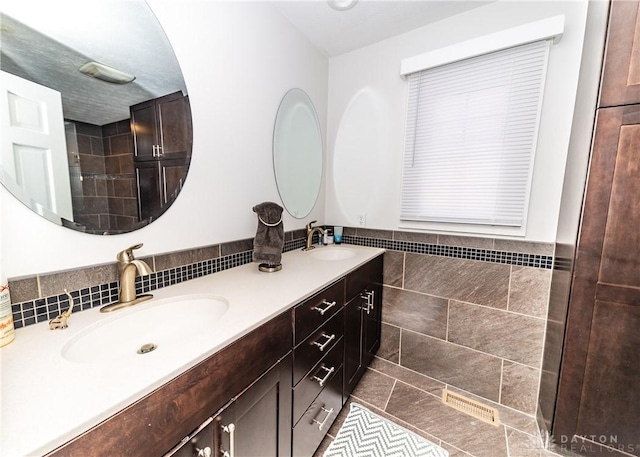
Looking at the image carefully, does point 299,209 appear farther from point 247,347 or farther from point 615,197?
point 615,197

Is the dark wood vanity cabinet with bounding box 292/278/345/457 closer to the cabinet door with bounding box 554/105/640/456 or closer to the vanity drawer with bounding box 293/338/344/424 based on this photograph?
the vanity drawer with bounding box 293/338/344/424

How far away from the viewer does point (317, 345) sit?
1125mm

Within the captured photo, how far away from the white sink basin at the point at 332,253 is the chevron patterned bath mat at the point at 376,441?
1.03 m

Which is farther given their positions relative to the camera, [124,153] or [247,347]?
[124,153]

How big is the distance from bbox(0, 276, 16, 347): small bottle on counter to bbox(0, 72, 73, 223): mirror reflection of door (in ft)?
0.78

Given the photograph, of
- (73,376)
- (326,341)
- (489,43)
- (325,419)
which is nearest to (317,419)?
(325,419)

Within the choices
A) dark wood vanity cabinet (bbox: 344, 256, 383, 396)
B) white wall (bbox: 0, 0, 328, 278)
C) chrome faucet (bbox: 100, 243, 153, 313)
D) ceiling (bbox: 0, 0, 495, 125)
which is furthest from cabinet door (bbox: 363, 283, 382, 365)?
ceiling (bbox: 0, 0, 495, 125)

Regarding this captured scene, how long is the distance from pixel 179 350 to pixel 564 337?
164cm

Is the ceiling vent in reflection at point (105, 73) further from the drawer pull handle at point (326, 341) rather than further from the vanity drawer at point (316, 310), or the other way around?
the drawer pull handle at point (326, 341)

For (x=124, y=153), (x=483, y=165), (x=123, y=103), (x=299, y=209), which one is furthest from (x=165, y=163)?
(x=483, y=165)

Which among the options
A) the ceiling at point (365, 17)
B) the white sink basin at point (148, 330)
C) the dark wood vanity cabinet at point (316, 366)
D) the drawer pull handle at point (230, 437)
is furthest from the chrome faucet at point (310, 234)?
the ceiling at point (365, 17)

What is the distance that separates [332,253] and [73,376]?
5.16 feet

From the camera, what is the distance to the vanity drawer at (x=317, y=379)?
3.34 feet

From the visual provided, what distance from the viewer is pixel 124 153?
3.16ft
